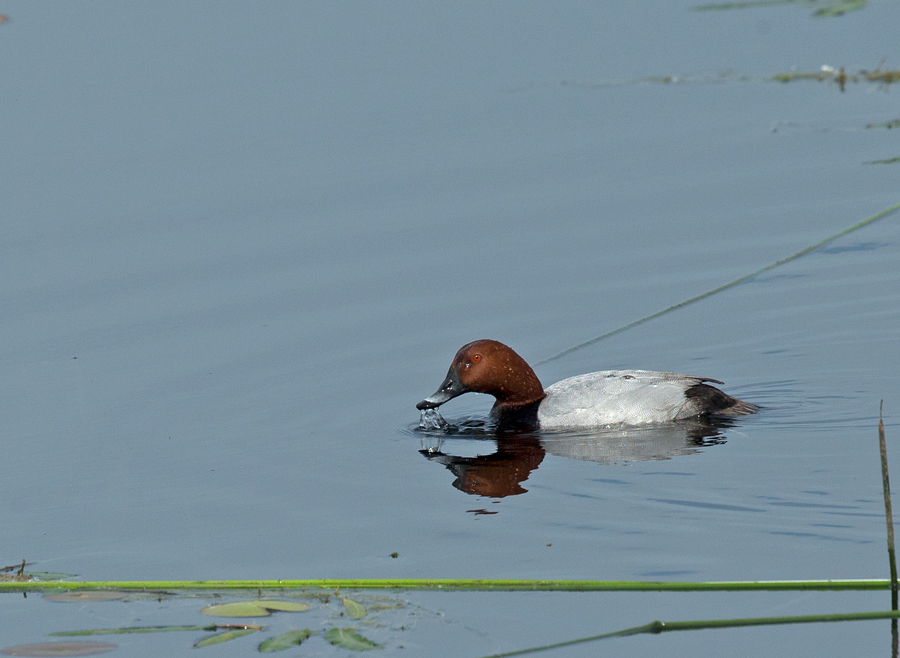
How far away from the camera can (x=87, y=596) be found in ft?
19.7

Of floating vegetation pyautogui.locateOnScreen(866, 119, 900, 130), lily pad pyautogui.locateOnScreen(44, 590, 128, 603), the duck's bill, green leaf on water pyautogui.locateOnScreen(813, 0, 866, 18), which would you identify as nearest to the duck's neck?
the duck's bill

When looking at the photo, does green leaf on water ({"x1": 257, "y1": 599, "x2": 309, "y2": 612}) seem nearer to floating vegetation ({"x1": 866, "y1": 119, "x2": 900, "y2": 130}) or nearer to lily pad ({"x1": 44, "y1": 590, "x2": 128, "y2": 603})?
lily pad ({"x1": 44, "y1": 590, "x2": 128, "y2": 603})

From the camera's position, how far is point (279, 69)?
17.8 metres

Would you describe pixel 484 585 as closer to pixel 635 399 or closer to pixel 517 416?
pixel 635 399

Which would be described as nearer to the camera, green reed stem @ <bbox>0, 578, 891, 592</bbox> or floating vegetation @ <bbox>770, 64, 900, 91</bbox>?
green reed stem @ <bbox>0, 578, 891, 592</bbox>

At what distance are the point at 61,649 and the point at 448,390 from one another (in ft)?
14.4

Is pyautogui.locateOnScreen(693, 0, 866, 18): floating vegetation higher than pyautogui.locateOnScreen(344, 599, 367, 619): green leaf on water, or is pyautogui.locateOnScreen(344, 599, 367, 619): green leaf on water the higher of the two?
pyautogui.locateOnScreen(693, 0, 866, 18): floating vegetation

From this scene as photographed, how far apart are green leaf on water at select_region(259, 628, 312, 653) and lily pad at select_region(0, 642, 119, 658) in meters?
0.73

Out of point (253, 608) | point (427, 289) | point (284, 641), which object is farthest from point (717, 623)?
point (427, 289)

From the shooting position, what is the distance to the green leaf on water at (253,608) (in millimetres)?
5645

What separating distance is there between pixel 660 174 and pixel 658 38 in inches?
230

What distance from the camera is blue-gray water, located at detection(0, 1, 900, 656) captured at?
6.78m

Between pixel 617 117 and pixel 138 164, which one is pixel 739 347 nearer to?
pixel 617 117

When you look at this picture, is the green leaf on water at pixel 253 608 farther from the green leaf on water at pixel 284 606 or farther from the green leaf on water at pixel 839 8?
the green leaf on water at pixel 839 8
